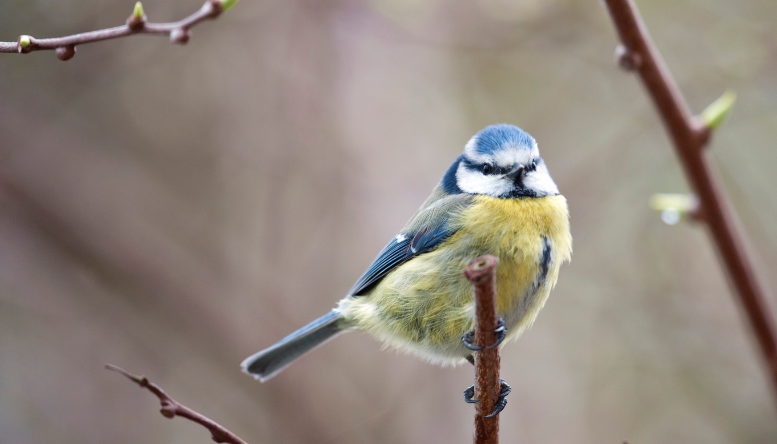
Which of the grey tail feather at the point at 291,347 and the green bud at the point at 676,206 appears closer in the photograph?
the green bud at the point at 676,206

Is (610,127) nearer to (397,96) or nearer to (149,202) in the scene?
(397,96)

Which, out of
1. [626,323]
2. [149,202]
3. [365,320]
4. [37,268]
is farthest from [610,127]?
[37,268]

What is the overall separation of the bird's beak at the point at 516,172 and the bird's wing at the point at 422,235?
0.62 feet

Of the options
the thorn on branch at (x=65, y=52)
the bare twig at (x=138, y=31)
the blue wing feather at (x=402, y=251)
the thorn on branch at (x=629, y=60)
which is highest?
the thorn on branch at (x=65, y=52)

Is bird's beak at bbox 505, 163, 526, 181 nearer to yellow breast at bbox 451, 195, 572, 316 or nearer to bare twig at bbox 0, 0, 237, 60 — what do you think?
yellow breast at bbox 451, 195, 572, 316

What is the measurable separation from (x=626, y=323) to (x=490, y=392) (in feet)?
9.49

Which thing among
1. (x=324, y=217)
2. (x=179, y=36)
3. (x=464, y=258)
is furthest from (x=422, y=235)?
(x=324, y=217)

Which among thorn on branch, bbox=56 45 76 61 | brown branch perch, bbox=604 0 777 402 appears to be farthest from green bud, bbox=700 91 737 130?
thorn on branch, bbox=56 45 76 61

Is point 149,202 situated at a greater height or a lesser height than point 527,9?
lesser

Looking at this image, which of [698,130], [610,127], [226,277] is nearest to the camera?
[698,130]

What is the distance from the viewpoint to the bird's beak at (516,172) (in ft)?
7.98

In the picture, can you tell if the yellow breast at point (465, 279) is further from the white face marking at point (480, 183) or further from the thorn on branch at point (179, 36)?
the thorn on branch at point (179, 36)

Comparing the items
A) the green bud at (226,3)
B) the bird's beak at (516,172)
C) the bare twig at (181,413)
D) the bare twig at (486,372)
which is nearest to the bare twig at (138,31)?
the green bud at (226,3)

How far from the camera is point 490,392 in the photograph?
64.4 inches
